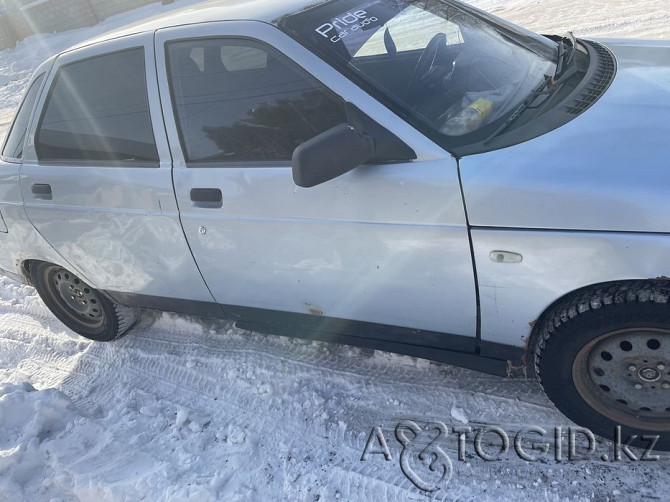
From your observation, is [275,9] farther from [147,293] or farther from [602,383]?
[602,383]

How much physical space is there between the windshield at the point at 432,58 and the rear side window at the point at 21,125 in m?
1.86

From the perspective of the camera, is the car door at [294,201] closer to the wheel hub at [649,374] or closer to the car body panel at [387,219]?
the car body panel at [387,219]

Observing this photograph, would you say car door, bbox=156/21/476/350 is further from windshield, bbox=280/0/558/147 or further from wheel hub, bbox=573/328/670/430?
wheel hub, bbox=573/328/670/430

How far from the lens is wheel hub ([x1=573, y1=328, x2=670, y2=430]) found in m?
2.14

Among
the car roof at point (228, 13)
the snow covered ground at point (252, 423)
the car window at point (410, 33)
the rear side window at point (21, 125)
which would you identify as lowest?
the snow covered ground at point (252, 423)

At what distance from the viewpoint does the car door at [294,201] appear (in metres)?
2.30

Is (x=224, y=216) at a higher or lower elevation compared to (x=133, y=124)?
lower

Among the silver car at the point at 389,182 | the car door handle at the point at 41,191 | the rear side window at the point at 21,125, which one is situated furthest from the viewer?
the rear side window at the point at 21,125

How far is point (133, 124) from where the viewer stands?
2.96m

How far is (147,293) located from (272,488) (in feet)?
4.78

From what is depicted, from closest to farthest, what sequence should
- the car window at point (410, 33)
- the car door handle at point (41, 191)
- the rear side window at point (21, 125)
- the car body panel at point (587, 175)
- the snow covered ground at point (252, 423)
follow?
the car body panel at point (587, 175) < the snow covered ground at point (252, 423) < the car window at point (410, 33) < the car door handle at point (41, 191) < the rear side window at point (21, 125)

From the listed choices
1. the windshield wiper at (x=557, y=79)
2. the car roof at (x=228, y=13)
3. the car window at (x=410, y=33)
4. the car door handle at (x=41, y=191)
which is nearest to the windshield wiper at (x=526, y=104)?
the windshield wiper at (x=557, y=79)

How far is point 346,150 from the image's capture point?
2.16 meters

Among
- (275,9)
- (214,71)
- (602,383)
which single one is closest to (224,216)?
(214,71)
